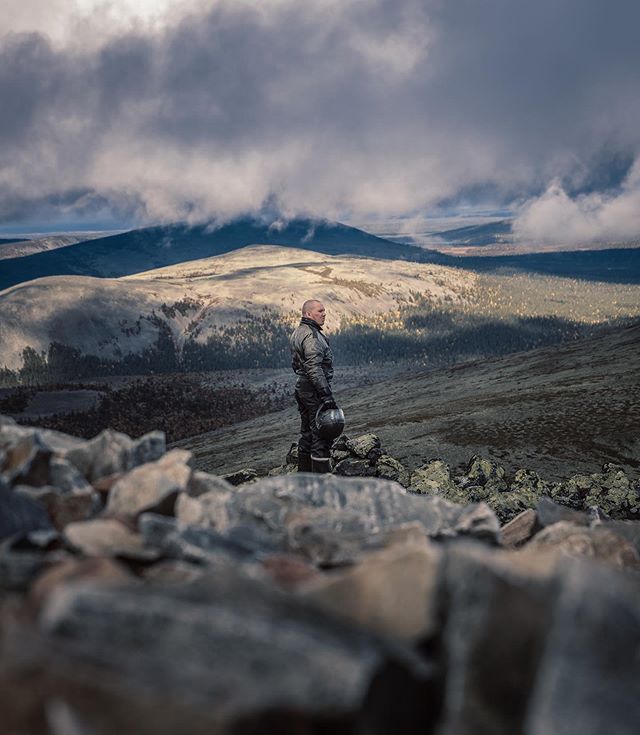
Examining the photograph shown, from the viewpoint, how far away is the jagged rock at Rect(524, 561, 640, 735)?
371cm

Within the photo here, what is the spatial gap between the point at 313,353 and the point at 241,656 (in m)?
12.6

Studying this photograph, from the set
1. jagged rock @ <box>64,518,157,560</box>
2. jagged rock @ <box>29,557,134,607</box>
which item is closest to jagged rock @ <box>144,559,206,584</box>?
jagged rock @ <box>64,518,157,560</box>

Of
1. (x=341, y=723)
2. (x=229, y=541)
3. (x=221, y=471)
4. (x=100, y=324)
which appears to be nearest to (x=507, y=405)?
(x=221, y=471)

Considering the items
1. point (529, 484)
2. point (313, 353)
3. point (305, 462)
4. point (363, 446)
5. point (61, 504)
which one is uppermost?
point (313, 353)

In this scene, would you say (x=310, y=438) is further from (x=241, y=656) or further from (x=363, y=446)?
(x=241, y=656)

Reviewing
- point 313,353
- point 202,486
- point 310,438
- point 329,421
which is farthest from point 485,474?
point 202,486

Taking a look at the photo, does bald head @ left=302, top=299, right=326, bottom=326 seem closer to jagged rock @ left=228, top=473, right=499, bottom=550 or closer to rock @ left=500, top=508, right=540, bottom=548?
jagged rock @ left=228, top=473, right=499, bottom=550

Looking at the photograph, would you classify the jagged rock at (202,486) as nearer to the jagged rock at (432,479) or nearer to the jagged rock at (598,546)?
the jagged rock at (598,546)

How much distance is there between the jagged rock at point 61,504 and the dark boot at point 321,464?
34.7 feet

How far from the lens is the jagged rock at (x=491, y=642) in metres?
3.90

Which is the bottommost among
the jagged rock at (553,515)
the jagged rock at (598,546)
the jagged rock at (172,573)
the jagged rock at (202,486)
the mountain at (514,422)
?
the mountain at (514,422)

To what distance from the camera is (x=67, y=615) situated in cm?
404

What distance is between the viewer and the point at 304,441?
17781 millimetres

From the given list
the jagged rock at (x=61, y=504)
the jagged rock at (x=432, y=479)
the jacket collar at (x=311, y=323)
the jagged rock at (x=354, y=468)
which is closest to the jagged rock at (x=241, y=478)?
the jagged rock at (x=354, y=468)
